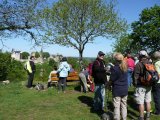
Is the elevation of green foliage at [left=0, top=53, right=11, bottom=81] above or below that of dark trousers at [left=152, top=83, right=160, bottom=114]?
above

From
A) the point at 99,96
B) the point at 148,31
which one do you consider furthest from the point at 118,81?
the point at 148,31

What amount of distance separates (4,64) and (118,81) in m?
18.6

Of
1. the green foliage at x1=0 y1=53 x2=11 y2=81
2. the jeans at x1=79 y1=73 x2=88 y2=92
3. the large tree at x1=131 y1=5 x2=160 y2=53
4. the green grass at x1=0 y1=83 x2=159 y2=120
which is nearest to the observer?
the green grass at x1=0 y1=83 x2=159 y2=120

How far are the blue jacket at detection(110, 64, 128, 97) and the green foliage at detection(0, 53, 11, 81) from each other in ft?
59.7

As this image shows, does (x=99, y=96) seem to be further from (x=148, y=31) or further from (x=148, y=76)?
(x=148, y=31)

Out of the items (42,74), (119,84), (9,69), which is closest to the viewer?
(119,84)

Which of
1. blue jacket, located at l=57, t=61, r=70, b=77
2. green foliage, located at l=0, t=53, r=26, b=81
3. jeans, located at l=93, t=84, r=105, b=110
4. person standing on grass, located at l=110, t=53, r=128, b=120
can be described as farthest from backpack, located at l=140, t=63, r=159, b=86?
green foliage, located at l=0, t=53, r=26, b=81

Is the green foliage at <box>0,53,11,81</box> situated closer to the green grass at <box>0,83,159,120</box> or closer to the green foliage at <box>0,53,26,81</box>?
the green foliage at <box>0,53,26,81</box>

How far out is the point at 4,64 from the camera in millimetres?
26344

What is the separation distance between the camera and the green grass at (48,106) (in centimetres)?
1016

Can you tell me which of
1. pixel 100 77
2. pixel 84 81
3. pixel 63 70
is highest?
pixel 63 70

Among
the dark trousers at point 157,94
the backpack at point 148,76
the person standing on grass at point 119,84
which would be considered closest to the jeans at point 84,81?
the dark trousers at point 157,94

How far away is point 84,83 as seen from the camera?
1436cm

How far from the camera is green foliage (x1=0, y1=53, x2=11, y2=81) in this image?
2609 centimetres
